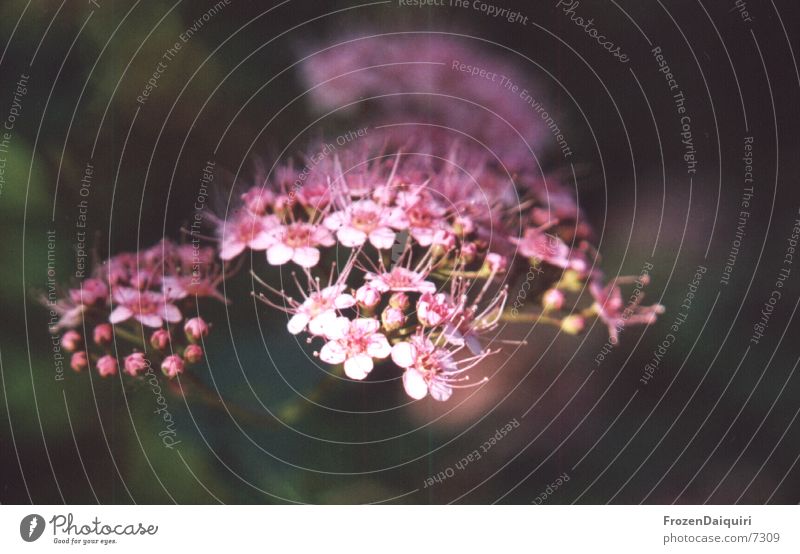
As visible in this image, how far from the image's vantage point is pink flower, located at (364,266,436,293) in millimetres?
2090

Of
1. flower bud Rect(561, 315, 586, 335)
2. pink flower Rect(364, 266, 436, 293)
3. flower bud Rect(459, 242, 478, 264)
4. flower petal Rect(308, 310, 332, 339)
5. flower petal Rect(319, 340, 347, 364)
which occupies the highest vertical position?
flower bud Rect(459, 242, 478, 264)

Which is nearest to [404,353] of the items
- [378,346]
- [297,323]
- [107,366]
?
[378,346]

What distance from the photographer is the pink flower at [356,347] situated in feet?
6.88

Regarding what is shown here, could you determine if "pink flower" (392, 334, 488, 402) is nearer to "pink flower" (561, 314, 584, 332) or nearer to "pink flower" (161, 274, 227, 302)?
"pink flower" (561, 314, 584, 332)

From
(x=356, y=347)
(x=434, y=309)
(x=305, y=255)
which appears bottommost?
(x=356, y=347)

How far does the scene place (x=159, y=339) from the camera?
2.10 m

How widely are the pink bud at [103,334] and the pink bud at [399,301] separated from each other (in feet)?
2.35

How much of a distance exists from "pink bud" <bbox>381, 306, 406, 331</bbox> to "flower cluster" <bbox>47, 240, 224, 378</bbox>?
419 millimetres

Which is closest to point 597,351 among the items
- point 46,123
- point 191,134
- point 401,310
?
point 401,310

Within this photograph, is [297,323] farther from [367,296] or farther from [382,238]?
[382,238]

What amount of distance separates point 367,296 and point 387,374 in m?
0.21

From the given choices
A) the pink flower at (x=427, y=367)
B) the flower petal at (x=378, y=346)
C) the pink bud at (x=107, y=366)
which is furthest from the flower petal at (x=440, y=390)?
the pink bud at (x=107, y=366)

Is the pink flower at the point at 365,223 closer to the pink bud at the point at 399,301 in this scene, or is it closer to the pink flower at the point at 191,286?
the pink bud at the point at 399,301

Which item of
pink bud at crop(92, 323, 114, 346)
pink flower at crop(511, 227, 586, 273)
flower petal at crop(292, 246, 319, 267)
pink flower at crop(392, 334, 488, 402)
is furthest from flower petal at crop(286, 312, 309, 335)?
pink flower at crop(511, 227, 586, 273)
